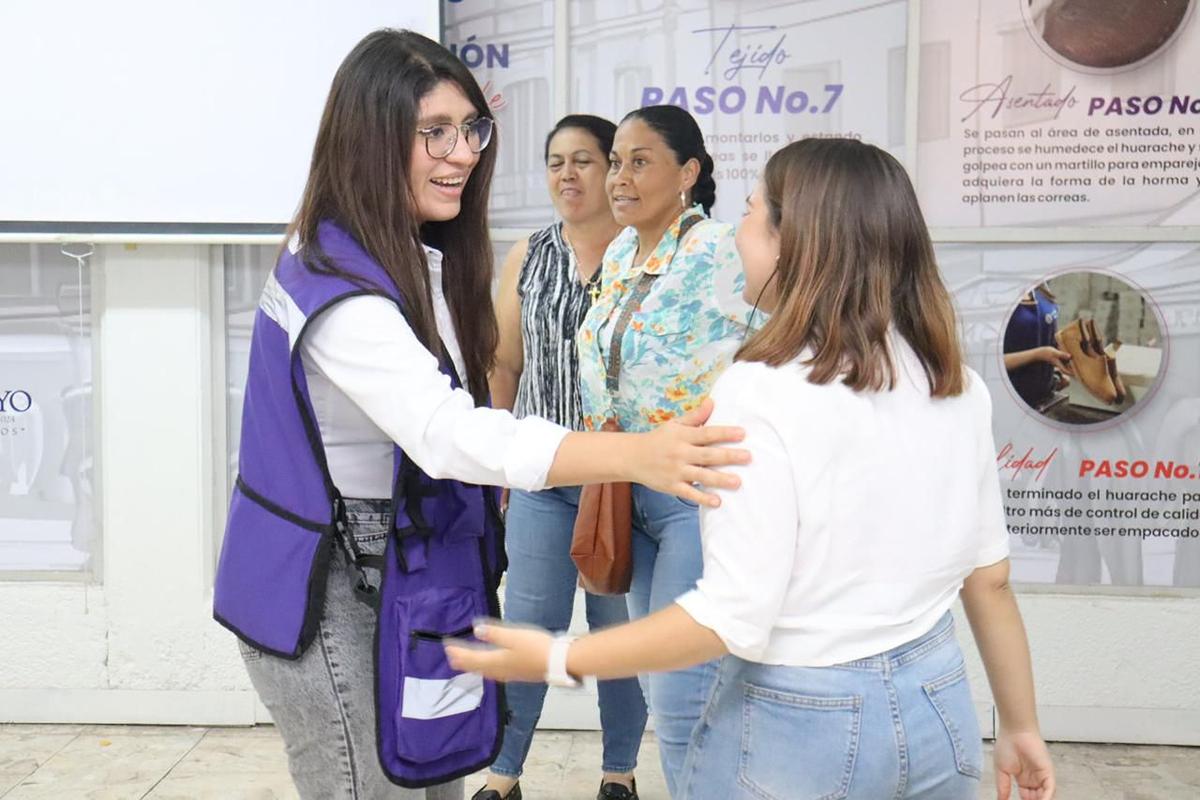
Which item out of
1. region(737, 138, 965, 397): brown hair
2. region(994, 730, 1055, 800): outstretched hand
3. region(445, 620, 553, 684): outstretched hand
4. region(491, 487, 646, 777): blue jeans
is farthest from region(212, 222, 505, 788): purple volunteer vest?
region(491, 487, 646, 777): blue jeans

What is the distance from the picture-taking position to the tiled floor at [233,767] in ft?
10.8

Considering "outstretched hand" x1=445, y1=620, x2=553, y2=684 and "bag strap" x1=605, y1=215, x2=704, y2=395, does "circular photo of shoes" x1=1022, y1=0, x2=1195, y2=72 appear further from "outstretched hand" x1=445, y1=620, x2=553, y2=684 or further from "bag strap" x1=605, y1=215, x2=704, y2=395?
"outstretched hand" x1=445, y1=620, x2=553, y2=684

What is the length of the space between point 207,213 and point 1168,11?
2728 mm

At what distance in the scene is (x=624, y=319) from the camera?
8.71 feet

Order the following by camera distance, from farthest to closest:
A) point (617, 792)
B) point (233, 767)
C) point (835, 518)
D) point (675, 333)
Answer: point (233, 767) → point (617, 792) → point (675, 333) → point (835, 518)

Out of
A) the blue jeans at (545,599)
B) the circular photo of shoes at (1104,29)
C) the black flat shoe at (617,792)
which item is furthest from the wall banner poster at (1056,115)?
the black flat shoe at (617,792)

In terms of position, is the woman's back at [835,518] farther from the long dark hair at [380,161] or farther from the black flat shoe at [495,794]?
the black flat shoe at [495,794]

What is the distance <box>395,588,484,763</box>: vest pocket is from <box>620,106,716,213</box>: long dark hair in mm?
1587

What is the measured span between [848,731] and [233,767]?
2575 millimetres

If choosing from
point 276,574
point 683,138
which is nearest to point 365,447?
point 276,574

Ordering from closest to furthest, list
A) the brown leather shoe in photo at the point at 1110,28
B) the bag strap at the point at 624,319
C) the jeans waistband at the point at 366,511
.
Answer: the jeans waistband at the point at 366,511
the bag strap at the point at 624,319
the brown leather shoe in photo at the point at 1110,28

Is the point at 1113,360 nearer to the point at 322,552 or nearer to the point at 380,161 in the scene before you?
the point at 380,161

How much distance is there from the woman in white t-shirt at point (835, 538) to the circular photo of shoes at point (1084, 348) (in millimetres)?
2368

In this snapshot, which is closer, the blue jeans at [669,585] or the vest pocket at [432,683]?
the vest pocket at [432,683]
